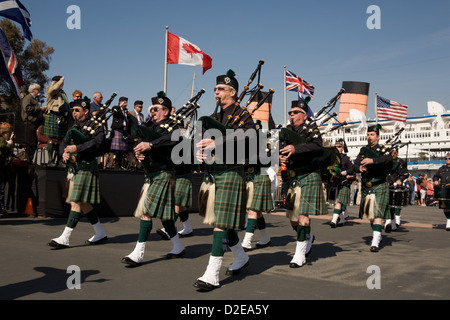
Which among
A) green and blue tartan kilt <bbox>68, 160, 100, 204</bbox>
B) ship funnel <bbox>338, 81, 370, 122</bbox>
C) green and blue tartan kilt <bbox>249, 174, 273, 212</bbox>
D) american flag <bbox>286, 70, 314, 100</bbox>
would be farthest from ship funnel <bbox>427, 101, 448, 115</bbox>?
green and blue tartan kilt <bbox>68, 160, 100, 204</bbox>

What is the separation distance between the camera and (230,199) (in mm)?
4652

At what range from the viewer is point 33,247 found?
20.4ft

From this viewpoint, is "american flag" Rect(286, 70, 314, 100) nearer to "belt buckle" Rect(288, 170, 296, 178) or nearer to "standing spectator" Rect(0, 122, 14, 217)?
"standing spectator" Rect(0, 122, 14, 217)

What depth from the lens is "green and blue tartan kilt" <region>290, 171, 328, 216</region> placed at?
577cm

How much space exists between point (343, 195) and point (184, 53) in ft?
21.9

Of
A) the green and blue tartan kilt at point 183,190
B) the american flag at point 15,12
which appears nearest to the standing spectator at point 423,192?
the green and blue tartan kilt at point 183,190

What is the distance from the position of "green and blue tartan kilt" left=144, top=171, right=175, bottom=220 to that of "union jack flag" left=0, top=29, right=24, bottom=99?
5.61 m

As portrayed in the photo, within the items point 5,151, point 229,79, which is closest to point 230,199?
point 229,79

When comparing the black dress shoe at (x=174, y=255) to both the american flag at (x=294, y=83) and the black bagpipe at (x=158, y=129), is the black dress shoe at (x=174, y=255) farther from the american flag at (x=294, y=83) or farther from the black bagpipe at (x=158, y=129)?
the american flag at (x=294, y=83)

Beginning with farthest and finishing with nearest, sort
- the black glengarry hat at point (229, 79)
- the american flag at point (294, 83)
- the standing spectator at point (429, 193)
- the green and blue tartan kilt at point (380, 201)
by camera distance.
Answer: the standing spectator at point (429, 193)
the american flag at point (294, 83)
the green and blue tartan kilt at point (380, 201)
the black glengarry hat at point (229, 79)

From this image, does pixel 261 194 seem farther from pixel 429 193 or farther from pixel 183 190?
pixel 429 193

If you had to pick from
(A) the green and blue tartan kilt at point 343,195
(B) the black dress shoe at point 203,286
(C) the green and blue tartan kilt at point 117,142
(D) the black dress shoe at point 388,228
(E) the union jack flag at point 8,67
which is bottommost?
(D) the black dress shoe at point 388,228

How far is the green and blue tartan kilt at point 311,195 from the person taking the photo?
5773 mm

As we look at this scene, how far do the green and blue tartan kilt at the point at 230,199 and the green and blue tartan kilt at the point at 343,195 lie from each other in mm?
6945
